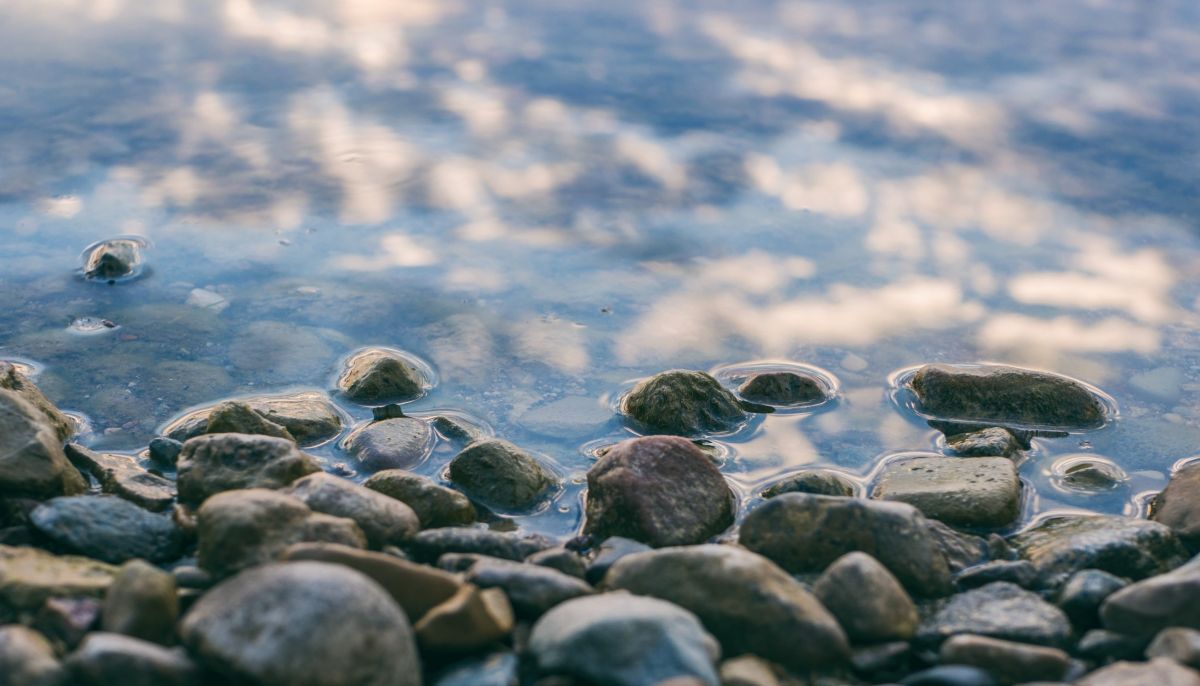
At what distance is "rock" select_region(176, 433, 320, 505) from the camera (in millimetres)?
3574

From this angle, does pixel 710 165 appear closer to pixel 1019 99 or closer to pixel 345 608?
pixel 1019 99

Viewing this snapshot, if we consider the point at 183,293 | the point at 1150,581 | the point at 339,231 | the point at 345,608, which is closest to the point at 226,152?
the point at 339,231

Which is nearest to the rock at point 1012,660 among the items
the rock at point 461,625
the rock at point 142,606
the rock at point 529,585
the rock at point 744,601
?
the rock at point 744,601

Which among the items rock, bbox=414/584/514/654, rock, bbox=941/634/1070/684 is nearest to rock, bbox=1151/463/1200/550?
rock, bbox=941/634/1070/684

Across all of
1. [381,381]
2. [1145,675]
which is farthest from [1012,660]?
[381,381]

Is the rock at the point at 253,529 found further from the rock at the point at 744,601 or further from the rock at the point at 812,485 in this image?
the rock at the point at 812,485

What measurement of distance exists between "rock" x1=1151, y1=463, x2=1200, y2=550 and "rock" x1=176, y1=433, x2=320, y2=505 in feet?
9.72

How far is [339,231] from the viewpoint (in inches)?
249

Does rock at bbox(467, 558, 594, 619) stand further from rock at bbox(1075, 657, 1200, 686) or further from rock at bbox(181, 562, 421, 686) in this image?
rock at bbox(1075, 657, 1200, 686)

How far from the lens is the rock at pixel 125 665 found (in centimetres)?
241

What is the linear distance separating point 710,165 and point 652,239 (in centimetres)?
118

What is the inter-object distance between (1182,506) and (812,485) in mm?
1285

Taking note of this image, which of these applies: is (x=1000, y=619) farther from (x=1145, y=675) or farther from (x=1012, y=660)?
(x=1145, y=675)

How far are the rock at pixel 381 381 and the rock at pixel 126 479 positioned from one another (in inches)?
37.7
